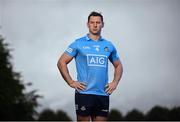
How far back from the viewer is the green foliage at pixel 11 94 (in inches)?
2488

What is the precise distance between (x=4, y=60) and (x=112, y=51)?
59900 mm

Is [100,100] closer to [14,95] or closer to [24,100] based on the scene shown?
[14,95]

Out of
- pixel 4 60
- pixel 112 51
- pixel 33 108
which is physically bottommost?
pixel 33 108

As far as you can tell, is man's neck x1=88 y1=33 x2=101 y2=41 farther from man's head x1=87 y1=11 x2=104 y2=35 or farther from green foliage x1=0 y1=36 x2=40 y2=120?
green foliage x1=0 y1=36 x2=40 y2=120

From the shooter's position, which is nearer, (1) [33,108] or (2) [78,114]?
(2) [78,114]

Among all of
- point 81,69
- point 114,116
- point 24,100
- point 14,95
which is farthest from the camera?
point 24,100

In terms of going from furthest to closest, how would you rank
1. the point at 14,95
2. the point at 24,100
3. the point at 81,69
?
the point at 24,100 → the point at 14,95 → the point at 81,69

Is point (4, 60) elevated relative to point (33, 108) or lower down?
elevated

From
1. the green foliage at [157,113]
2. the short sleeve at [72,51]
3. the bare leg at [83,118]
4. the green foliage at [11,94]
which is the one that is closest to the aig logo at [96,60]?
the short sleeve at [72,51]

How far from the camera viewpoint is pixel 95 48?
16.5 ft

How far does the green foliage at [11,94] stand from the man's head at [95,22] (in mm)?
58083

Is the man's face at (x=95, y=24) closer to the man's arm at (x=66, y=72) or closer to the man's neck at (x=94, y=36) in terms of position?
the man's neck at (x=94, y=36)

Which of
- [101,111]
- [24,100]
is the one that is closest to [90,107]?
[101,111]

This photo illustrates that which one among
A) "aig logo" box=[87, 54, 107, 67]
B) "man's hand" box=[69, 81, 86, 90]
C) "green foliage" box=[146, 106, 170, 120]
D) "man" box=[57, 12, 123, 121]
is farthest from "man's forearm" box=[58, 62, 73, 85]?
"green foliage" box=[146, 106, 170, 120]
